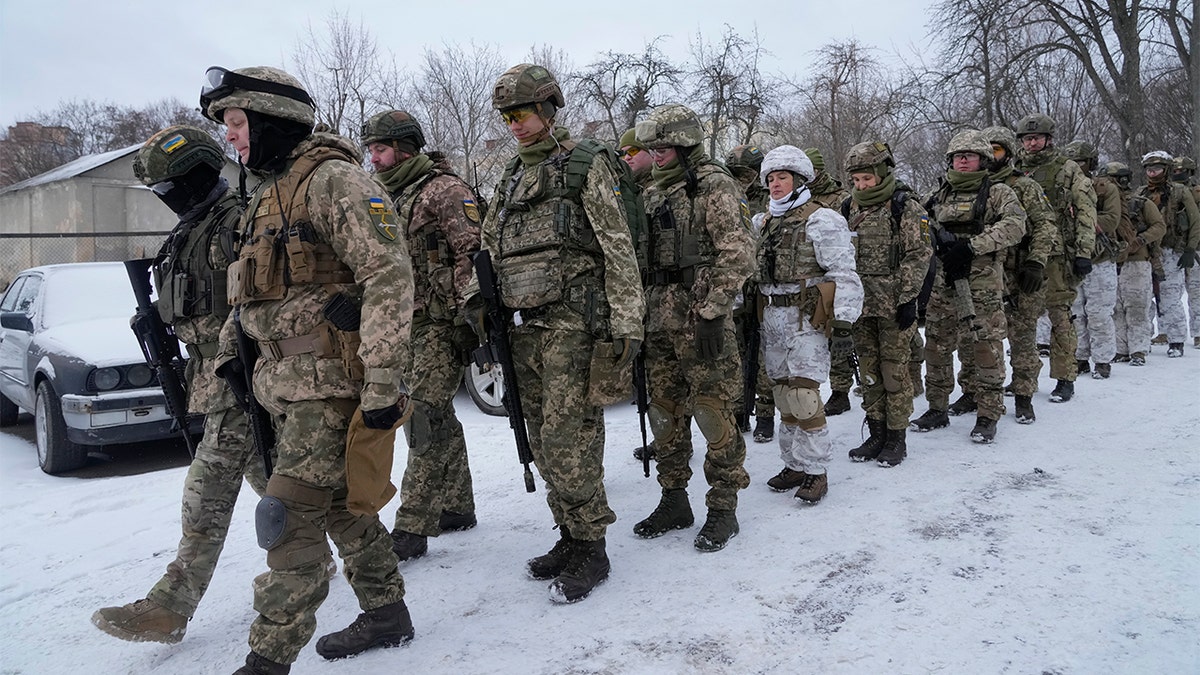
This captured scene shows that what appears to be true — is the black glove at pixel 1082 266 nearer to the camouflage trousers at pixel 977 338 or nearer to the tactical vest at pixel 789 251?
the camouflage trousers at pixel 977 338

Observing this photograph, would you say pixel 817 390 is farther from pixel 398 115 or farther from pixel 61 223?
pixel 61 223

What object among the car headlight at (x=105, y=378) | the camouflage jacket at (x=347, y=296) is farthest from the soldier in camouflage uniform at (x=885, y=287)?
the car headlight at (x=105, y=378)

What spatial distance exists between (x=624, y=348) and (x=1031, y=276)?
4603 mm

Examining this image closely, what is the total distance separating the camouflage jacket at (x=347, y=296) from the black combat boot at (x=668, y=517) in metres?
2.04

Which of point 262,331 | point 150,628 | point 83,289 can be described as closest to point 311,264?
point 262,331

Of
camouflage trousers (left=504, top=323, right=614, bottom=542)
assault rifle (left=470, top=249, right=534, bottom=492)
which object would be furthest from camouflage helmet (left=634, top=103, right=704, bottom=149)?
camouflage trousers (left=504, top=323, right=614, bottom=542)

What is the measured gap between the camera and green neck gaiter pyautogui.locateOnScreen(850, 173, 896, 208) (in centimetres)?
546

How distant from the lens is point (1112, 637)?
9.46ft

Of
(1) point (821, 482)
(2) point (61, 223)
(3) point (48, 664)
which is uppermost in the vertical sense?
(2) point (61, 223)

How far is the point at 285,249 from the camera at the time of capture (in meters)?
2.79

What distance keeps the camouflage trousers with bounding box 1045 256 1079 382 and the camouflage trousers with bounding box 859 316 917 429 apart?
258 centimetres

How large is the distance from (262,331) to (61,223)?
2875 centimetres

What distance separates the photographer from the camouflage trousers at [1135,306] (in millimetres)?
9039

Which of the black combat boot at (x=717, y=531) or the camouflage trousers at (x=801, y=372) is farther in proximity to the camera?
the camouflage trousers at (x=801, y=372)
